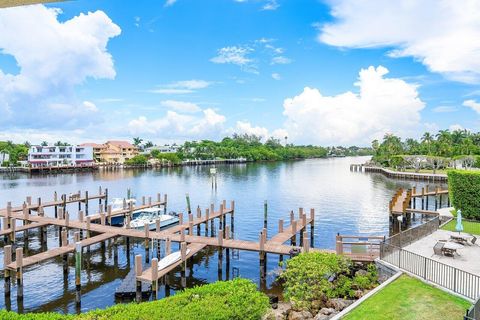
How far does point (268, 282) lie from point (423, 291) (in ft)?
35.3

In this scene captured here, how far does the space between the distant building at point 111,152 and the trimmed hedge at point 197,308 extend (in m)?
150

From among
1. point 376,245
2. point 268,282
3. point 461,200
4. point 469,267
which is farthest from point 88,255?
point 461,200

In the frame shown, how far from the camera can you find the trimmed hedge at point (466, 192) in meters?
28.5

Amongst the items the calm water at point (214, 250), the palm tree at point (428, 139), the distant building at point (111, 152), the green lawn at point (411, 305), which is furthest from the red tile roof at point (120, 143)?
the green lawn at point (411, 305)

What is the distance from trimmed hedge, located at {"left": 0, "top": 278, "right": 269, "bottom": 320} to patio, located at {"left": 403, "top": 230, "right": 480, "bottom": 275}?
9810 millimetres

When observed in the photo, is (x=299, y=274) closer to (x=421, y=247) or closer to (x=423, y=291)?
(x=423, y=291)

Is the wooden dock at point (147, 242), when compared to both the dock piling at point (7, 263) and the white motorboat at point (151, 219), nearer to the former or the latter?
the dock piling at point (7, 263)

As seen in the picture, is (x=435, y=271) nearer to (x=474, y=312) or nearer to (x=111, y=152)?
(x=474, y=312)

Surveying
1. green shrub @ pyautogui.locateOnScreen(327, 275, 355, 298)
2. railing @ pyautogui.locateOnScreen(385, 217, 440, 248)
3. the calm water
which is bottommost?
the calm water

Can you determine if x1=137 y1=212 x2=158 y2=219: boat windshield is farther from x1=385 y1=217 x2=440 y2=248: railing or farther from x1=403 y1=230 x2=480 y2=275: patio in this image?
x1=403 y1=230 x2=480 y2=275: patio

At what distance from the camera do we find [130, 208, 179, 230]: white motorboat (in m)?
33.5

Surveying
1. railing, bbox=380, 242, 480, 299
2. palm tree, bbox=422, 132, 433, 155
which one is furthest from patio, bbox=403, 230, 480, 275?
palm tree, bbox=422, 132, 433, 155

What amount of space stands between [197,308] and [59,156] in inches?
5546

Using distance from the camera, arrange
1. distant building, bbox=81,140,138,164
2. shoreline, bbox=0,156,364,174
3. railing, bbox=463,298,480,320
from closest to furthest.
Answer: railing, bbox=463,298,480,320 < shoreline, bbox=0,156,364,174 < distant building, bbox=81,140,138,164
